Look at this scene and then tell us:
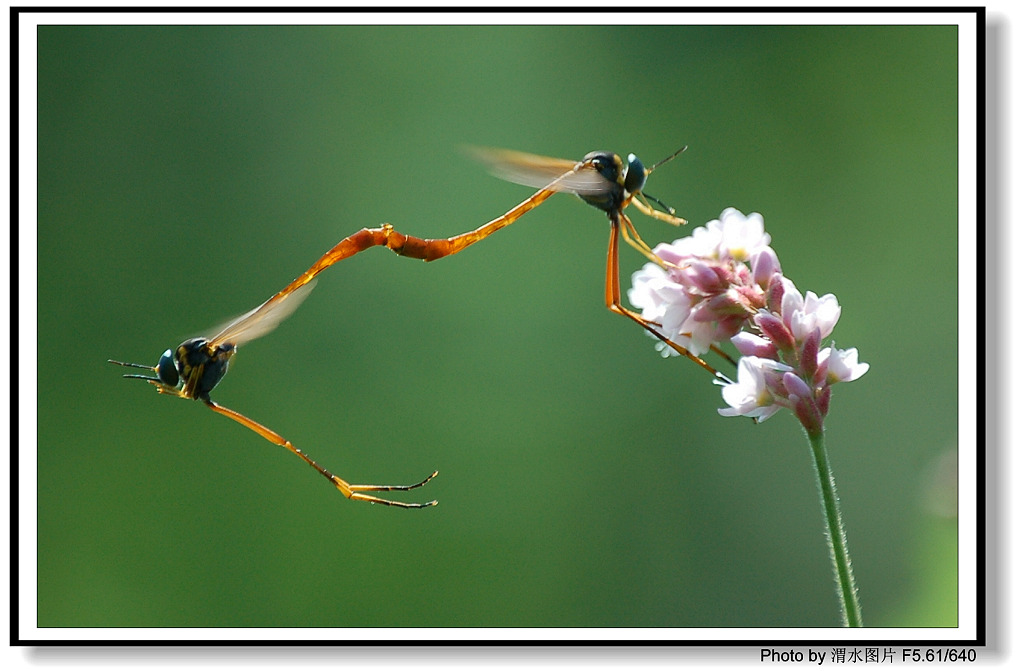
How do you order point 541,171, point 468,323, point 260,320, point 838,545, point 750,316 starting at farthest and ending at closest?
point 468,323, point 541,171, point 260,320, point 750,316, point 838,545

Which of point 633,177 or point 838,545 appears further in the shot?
point 633,177

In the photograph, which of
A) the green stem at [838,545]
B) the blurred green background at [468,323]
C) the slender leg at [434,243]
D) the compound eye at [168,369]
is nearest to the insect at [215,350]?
the compound eye at [168,369]

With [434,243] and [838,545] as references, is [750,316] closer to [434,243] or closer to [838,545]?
[838,545]

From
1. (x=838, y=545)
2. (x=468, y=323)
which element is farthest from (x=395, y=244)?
(x=468, y=323)

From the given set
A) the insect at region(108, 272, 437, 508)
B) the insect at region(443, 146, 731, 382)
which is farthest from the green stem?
the insect at region(108, 272, 437, 508)

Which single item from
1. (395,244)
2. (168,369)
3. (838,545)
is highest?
(395,244)

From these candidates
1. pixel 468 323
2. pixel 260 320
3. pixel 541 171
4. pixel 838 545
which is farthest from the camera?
pixel 468 323

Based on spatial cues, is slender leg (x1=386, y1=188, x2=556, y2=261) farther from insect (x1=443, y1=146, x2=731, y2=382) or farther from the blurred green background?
the blurred green background
